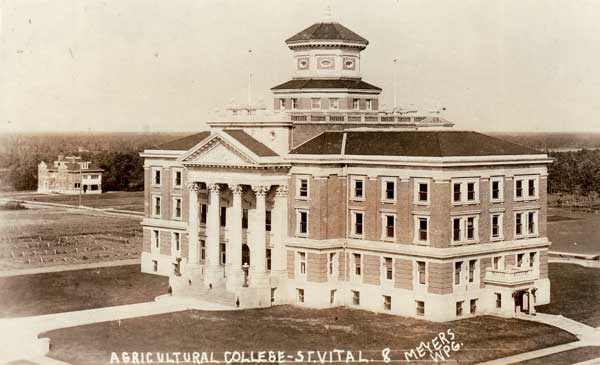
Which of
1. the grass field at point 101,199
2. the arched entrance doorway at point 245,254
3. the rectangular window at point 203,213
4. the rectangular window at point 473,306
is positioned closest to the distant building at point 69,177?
the grass field at point 101,199

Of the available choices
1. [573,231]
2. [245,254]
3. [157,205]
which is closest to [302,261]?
[245,254]

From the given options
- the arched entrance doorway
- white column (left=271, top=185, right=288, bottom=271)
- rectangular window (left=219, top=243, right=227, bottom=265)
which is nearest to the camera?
white column (left=271, top=185, right=288, bottom=271)

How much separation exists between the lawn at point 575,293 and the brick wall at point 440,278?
24.3 ft

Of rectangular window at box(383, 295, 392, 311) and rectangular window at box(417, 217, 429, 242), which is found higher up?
rectangular window at box(417, 217, 429, 242)

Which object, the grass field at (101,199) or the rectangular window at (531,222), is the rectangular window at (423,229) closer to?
the rectangular window at (531,222)

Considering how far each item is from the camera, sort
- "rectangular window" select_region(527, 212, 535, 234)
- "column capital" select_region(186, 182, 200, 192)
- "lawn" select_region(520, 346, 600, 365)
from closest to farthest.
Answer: "lawn" select_region(520, 346, 600, 365) → "rectangular window" select_region(527, 212, 535, 234) → "column capital" select_region(186, 182, 200, 192)

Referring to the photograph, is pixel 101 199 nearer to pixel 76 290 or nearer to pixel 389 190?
pixel 76 290

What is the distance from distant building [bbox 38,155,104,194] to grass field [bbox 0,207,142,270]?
23.3 meters

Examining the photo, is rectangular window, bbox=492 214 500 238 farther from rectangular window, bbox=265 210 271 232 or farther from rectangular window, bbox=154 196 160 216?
rectangular window, bbox=154 196 160 216

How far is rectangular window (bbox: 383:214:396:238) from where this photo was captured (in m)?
60.8

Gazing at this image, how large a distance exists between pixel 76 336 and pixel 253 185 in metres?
Result: 15.5

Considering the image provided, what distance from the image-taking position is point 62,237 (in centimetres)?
10138

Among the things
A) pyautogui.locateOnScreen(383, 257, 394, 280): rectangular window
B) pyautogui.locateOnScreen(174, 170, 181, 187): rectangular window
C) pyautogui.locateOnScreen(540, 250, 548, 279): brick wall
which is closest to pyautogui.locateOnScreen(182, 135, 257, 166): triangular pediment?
pyautogui.locateOnScreen(174, 170, 181, 187): rectangular window

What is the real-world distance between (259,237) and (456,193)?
1306 cm
